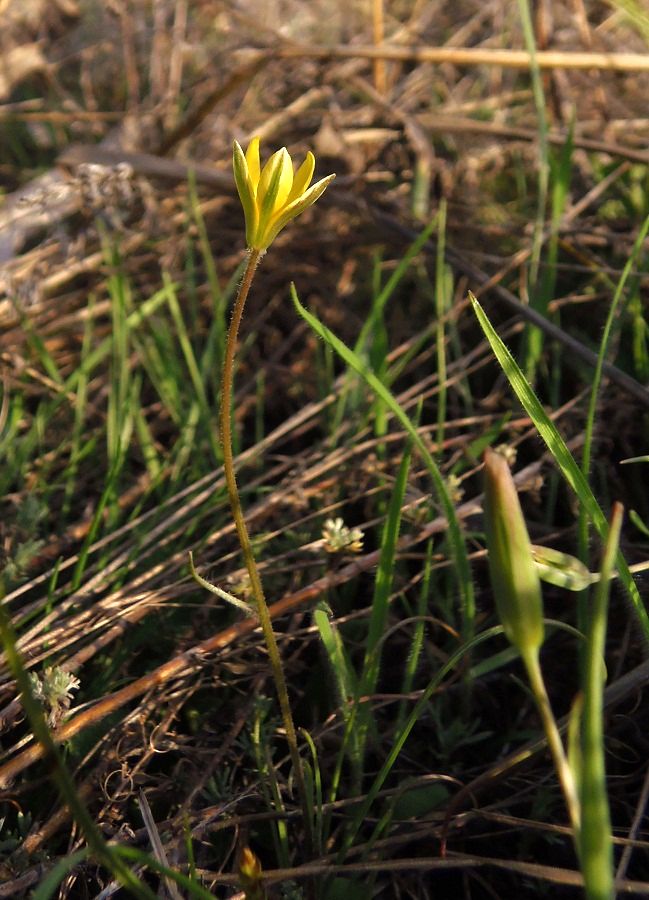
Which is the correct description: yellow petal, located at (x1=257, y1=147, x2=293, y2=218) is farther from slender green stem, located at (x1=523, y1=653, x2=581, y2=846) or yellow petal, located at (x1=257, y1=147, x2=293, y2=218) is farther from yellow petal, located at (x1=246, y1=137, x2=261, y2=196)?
slender green stem, located at (x1=523, y1=653, x2=581, y2=846)

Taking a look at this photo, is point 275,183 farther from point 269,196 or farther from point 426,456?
point 426,456

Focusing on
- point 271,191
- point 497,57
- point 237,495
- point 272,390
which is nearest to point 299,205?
point 271,191

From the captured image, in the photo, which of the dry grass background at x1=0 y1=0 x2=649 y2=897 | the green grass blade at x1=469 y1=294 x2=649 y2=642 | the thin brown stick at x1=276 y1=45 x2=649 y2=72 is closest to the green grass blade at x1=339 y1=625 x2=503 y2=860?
the dry grass background at x1=0 y1=0 x2=649 y2=897

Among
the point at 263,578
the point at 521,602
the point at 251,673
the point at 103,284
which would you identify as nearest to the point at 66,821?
the point at 251,673

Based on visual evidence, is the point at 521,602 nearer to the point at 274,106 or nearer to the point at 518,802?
the point at 518,802

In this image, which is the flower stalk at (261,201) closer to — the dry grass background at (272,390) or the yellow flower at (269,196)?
the yellow flower at (269,196)

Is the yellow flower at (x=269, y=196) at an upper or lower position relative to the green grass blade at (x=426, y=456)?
upper

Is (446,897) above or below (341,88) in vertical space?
below

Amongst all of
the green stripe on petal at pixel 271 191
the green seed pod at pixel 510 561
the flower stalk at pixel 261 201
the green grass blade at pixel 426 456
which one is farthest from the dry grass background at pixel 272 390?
the green stripe on petal at pixel 271 191
